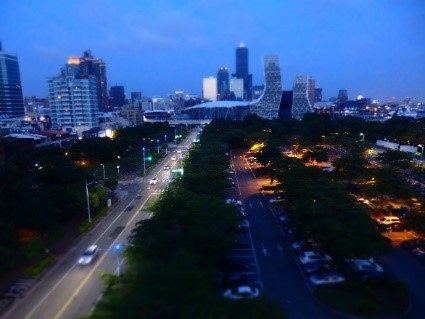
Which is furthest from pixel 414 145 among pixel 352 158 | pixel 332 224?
pixel 332 224

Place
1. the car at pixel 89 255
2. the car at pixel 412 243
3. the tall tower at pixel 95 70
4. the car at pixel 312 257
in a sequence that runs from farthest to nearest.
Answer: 1. the tall tower at pixel 95 70
2. the car at pixel 412 243
3. the car at pixel 89 255
4. the car at pixel 312 257

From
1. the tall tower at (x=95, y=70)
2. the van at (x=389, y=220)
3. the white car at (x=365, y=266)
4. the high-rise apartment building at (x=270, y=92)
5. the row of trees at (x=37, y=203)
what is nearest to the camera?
the white car at (x=365, y=266)

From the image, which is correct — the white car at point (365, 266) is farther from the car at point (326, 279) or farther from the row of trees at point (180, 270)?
the row of trees at point (180, 270)

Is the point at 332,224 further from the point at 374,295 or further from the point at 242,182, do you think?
the point at 242,182

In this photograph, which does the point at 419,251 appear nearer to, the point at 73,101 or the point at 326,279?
the point at 326,279

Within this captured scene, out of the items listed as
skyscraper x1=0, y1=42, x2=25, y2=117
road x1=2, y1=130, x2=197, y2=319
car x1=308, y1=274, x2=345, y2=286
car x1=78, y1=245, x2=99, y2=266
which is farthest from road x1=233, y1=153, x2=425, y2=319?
skyscraper x1=0, y1=42, x2=25, y2=117

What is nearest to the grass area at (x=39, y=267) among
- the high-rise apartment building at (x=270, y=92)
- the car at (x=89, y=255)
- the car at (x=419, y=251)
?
the car at (x=89, y=255)

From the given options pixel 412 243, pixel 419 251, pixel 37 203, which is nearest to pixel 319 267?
pixel 419 251
